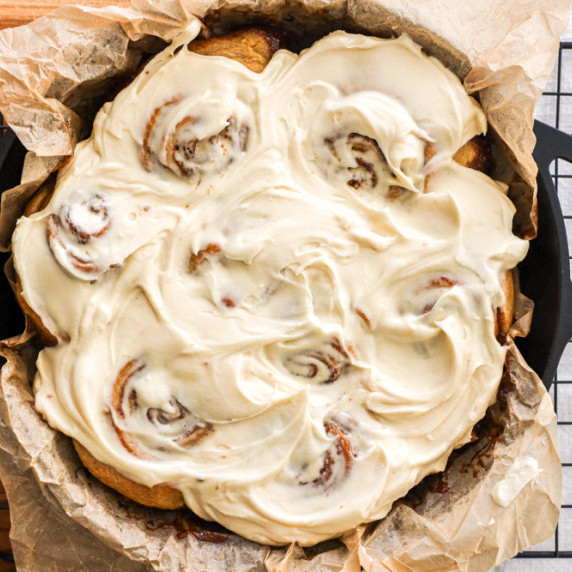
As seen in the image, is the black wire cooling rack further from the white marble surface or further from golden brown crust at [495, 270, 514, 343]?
golden brown crust at [495, 270, 514, 343]

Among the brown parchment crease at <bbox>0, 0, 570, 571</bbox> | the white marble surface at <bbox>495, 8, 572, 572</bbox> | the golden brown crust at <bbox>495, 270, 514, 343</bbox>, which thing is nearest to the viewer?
the brown parchment crease at <bbox>0, 0, 570, 571</bbox>

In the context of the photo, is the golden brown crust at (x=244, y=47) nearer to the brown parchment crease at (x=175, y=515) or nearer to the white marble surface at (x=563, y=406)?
the brown parchment crease at (x=175, y=515)

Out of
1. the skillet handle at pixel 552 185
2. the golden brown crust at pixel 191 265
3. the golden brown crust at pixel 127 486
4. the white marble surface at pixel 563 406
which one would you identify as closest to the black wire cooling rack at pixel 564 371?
the white marble surface at pixel 563 406

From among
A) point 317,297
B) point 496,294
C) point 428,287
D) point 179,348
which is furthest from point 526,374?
point 179,348

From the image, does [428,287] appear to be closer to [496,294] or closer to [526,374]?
[496,294]

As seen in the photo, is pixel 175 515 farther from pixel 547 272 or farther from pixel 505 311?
pixel 547 272

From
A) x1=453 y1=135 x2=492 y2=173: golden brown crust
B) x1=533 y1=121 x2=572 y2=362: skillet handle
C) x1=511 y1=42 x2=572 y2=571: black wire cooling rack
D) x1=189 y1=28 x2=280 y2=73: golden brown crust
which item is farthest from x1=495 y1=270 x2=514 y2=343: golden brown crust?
x1=189 y1=28 x2=280 y2=73: golden brown crust

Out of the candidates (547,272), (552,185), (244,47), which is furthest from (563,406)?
(244,47)
